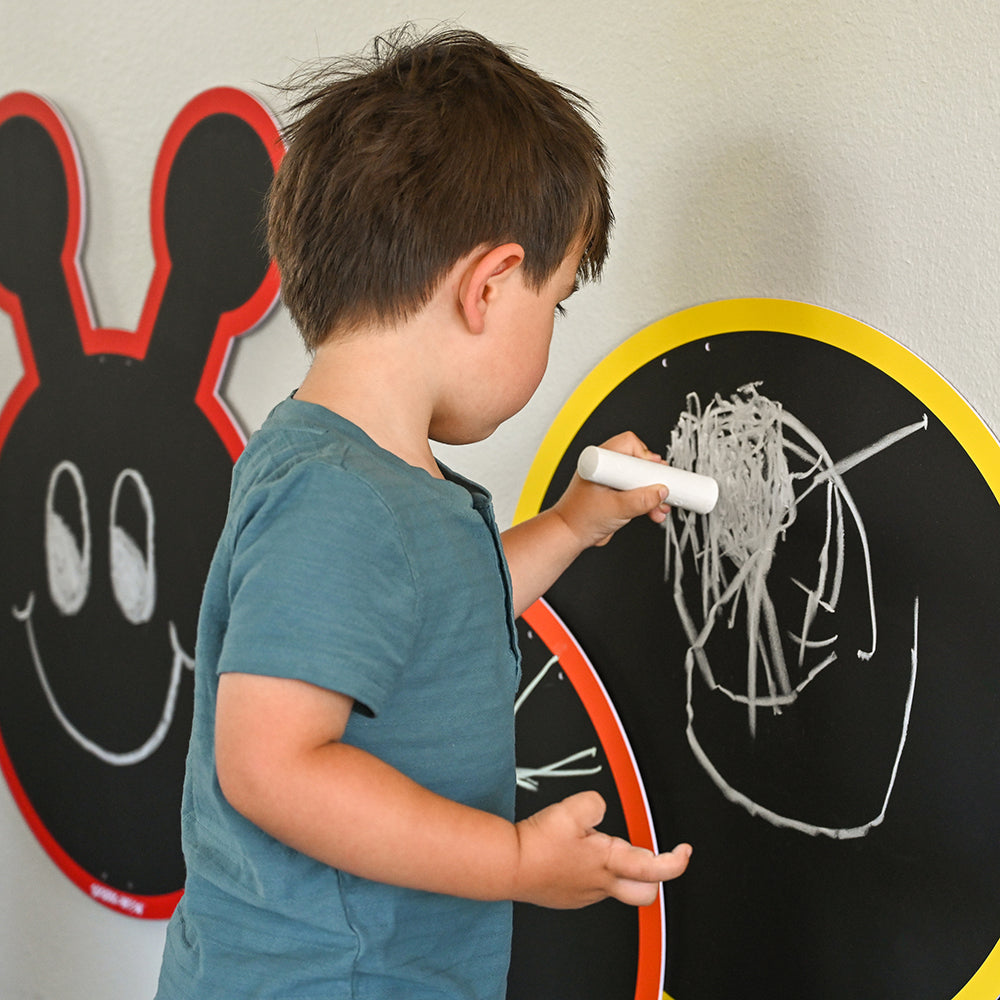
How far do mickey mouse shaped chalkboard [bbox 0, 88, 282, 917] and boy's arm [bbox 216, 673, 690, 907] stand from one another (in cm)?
54

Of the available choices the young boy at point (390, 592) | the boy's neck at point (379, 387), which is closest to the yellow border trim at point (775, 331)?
the young boy at point (390, 592)

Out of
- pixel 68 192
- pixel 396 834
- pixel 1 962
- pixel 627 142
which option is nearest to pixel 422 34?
pixel 627 142

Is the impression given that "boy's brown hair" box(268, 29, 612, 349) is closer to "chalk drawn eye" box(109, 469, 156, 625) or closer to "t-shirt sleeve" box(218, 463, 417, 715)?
"t-shirt sleeve" box(218, 463, 417, 715)

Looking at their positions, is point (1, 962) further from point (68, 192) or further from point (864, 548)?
point (864, 548)

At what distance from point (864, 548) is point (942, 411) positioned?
8 centimetres

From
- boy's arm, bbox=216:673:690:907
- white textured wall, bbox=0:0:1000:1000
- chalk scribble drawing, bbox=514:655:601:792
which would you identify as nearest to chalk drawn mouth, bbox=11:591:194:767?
white textured wall, bbox=0:0:1000:1000

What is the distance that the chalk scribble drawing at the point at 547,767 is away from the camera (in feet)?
2.32

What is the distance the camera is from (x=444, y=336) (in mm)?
492

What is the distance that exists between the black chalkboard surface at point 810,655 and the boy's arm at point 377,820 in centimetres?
19

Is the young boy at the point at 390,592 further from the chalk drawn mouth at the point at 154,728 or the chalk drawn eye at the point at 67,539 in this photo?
the chalk drawn eye at the point at 67,539

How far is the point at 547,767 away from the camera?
2.39 feet

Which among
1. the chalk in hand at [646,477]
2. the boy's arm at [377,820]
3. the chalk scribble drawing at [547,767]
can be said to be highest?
the chalk in hand at [646,477]

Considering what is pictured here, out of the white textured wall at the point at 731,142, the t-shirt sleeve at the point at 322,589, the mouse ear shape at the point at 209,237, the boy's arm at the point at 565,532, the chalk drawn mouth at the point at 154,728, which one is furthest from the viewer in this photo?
the chalk drawn mouth at the point at 154,728

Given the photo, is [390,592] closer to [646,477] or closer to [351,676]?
[351,676]
